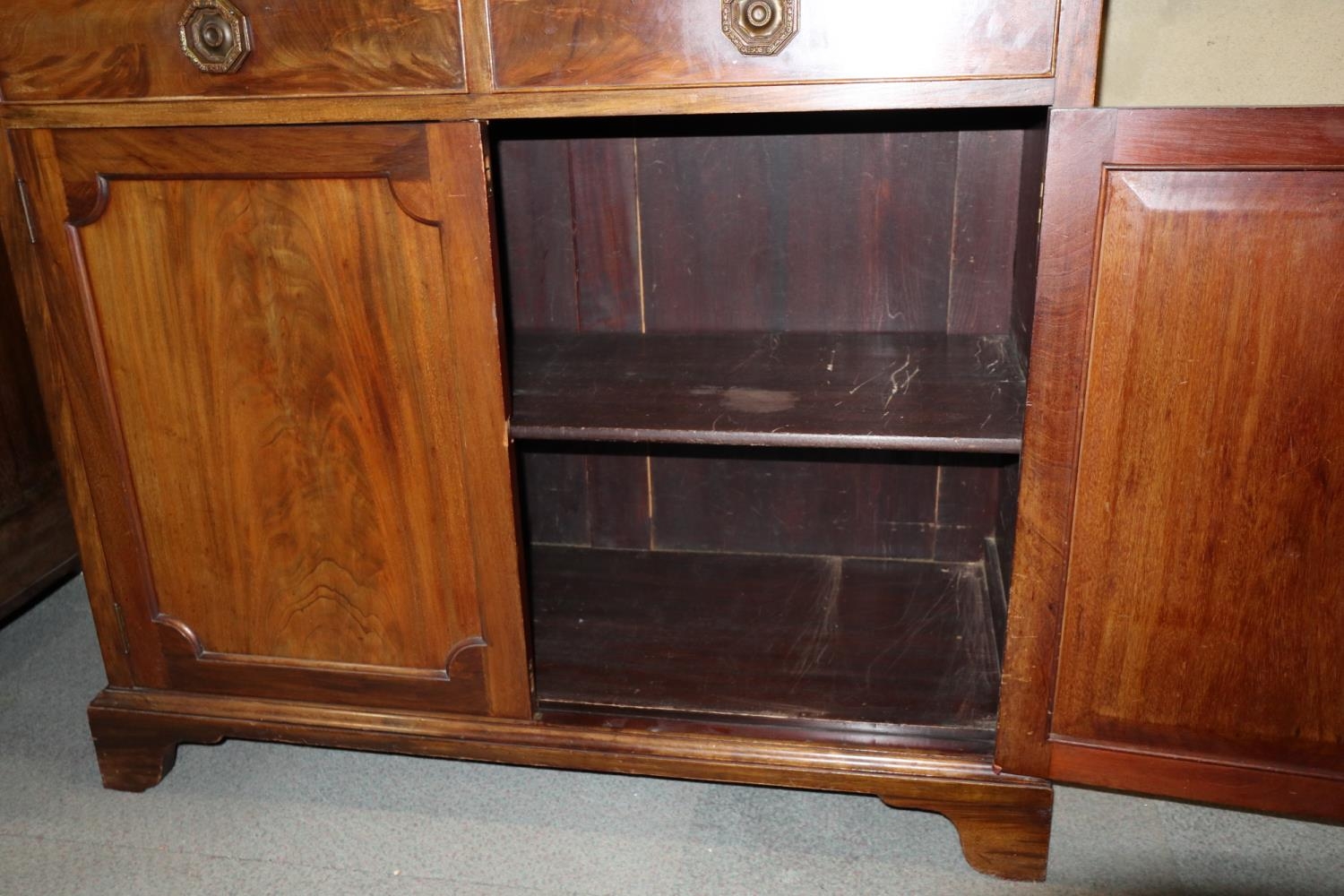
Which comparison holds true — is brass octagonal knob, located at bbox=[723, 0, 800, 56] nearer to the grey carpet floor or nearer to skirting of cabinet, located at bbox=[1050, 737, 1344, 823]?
skirting of cabinet, located at bbox=[1050, 737, 1344, 823]

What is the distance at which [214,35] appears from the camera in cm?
109

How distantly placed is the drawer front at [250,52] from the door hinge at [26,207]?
92mm

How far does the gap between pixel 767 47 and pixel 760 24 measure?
22 mm

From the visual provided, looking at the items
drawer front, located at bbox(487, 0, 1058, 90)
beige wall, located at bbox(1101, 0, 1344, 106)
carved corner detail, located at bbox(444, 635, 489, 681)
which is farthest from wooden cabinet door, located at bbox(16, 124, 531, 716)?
beige wall, located at bbox(1101, 0, 1344, 106)

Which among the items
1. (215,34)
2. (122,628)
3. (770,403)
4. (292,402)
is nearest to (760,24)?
(770,403)

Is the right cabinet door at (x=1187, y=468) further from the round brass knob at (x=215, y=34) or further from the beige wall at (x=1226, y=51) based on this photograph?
the round brass knob at (x=215, y=34)

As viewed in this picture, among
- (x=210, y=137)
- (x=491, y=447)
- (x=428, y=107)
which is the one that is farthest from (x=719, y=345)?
(x=210, y=137)

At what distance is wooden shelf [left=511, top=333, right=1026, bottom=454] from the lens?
119 cm

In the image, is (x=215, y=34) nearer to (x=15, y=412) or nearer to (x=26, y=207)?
(x=26, y=207)

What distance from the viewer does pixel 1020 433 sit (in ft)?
3.79

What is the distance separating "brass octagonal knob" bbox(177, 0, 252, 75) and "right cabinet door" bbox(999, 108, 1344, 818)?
32.1 inches

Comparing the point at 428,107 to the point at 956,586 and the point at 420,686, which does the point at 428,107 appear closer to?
the point at 420,686

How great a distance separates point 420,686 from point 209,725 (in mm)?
313

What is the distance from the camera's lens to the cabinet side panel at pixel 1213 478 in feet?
3.26
